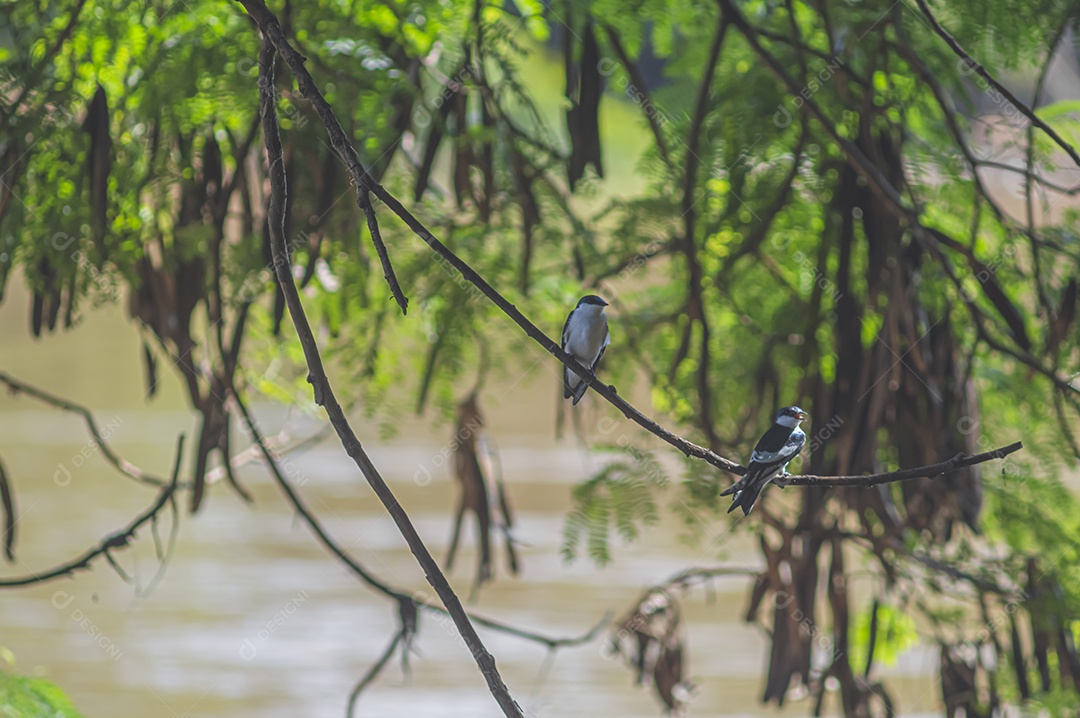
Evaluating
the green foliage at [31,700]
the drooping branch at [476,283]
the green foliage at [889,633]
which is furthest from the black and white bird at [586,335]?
the green foliage at [889,633]

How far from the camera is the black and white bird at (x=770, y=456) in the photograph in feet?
6.01

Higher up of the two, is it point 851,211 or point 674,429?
point 851,211

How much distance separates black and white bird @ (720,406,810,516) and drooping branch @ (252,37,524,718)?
0.44 metres

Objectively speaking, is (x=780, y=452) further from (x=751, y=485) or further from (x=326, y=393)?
(x=326, y=393)

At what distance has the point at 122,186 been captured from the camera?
3.72m

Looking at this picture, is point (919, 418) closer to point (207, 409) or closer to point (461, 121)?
point (461, 121)

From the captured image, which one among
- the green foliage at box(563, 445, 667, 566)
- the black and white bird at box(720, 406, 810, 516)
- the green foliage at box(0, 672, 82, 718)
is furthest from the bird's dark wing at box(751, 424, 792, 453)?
the green foliage at box(0, 672, 82, 718)

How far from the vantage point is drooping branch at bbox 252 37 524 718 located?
1604mm

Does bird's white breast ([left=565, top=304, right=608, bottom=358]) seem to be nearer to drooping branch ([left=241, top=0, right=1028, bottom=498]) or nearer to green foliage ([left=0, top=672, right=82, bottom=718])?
drooping branch ([left=241, top=0, right=1028, bottom=498])

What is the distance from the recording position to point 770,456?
1.87m

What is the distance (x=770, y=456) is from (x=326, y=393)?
2.19ft

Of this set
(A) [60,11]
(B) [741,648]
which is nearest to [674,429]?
(A) [60,11]

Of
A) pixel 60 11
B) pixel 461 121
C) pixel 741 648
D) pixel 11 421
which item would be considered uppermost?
pixel 60 11

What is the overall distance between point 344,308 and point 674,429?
1272mm
